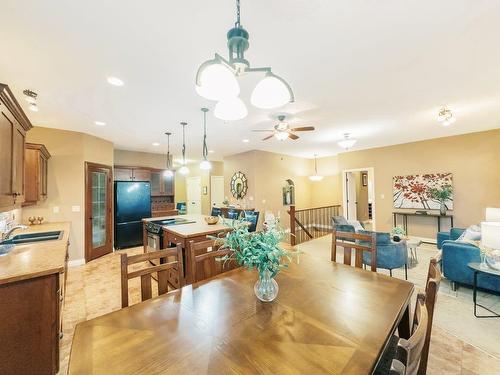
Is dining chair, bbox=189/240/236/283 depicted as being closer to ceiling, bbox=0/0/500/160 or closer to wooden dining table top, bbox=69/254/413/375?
wooden dining table top, bbox=69/254/413/375

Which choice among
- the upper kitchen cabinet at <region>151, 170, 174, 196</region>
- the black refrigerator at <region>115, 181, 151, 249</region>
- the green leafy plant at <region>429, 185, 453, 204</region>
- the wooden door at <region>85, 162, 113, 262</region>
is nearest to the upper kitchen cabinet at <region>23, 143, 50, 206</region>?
the wooden door at <region>85, 162, 113, 262</region>

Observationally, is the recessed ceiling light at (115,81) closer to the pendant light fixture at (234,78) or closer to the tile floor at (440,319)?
the pendant light fixture at (234,78)

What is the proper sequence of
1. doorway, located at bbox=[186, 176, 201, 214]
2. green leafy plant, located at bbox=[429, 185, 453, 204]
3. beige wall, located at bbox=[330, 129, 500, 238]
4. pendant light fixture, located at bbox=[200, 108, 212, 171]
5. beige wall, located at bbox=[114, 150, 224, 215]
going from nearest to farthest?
pendant light fixture, located at bbox=[200, 108, 212, 171], beige wall, located at bbox=[330, 129, 500, 238], green leafy plant, located at bbox=[429, 185, 453, 204], beige wall, located at bbox=[114, 150, 224, 215], doorway, located at bbox=[186, 176, 201, 214]

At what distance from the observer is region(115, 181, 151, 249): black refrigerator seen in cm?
550

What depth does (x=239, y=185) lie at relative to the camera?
6.89 metres

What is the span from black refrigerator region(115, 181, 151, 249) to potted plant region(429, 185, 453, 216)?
7399 millimetres

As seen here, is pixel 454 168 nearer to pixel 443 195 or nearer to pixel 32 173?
pixel 443 195

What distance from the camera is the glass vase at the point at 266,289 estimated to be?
4.43ft

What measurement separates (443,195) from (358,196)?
3.41m

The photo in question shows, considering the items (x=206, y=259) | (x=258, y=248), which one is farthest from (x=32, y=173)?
(x=258, y=248)

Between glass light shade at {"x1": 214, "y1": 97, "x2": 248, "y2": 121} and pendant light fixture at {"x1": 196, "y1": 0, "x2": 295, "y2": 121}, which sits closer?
pendant light fixture at {"x1": 196, "y1": 0, "x2": 295, "y2": 121}

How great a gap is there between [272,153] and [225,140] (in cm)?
215

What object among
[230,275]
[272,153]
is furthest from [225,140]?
[230,275]

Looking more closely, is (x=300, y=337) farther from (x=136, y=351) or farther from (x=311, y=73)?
(x=311, y=73)
